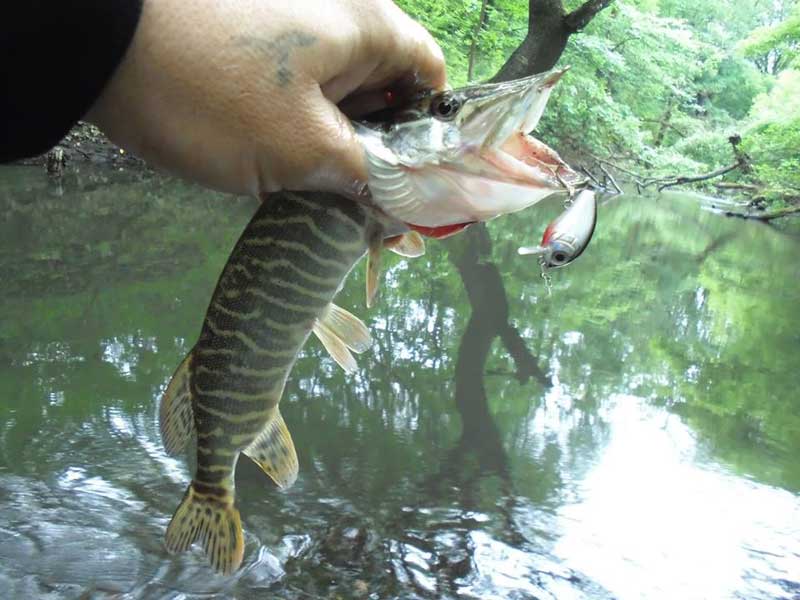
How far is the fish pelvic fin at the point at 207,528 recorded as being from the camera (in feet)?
6.94

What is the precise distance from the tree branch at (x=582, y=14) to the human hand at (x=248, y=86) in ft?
24.3

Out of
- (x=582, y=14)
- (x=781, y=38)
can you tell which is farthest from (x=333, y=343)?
(x=781, y=38)

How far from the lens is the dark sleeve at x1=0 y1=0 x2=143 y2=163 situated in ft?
3.14

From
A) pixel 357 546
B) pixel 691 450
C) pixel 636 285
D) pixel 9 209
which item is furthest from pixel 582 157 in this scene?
pixel 357 546

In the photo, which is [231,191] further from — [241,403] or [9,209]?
[9,209]

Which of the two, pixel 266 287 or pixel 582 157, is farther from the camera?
pixel 582 157

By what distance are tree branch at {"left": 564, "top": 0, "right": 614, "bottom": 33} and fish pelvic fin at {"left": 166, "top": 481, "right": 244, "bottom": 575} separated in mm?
7427

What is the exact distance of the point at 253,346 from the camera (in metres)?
1.83

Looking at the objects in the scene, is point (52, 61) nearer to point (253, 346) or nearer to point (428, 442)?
point (253, 346)

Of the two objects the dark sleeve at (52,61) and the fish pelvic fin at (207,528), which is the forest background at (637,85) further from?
the dark sleeve at (52,61)

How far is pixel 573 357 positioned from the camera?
6.12 meters

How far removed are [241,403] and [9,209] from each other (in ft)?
27.8

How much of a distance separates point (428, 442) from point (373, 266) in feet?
8.87

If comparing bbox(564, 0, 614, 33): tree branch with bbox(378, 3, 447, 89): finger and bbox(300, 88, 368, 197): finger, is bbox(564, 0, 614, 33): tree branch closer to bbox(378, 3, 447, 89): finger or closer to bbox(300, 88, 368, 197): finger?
bbox(378, 3, 447, 89): finger
